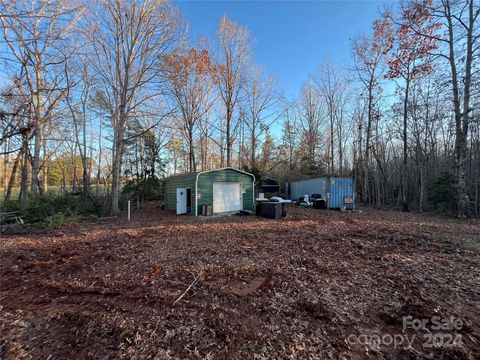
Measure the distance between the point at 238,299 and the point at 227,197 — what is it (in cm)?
930

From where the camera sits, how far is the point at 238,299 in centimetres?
300

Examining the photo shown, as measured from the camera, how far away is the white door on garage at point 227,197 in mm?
11789

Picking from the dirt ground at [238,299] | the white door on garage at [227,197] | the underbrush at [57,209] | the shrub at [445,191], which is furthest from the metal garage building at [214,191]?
the shrub at [445,191]

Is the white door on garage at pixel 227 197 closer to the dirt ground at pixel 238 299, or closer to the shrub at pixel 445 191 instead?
the dirt ground at pixel 238 299

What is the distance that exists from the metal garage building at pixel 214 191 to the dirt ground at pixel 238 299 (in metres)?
5.44

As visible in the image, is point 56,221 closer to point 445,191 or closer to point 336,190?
point 336,190

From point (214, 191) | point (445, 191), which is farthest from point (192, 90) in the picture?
point (445, 191)

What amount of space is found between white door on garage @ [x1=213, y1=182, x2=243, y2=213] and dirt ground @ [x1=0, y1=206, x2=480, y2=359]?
5994 millimetres

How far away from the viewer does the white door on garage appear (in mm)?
11789

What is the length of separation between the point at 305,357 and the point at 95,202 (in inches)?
492

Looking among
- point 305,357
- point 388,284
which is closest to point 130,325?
point 305,357

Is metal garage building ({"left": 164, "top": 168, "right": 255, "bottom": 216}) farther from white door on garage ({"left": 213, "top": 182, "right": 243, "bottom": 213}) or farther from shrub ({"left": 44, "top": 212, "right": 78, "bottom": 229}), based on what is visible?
shrub ({"left": 44, "top": 212, "right": 78, "bottom": 229})

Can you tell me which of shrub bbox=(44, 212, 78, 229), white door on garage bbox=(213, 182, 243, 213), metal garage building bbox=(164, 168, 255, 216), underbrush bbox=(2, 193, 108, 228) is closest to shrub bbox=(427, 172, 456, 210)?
metal garage building bbox=(164, 168, 255, 216)

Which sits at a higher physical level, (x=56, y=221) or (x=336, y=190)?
(x=336, y=190)
